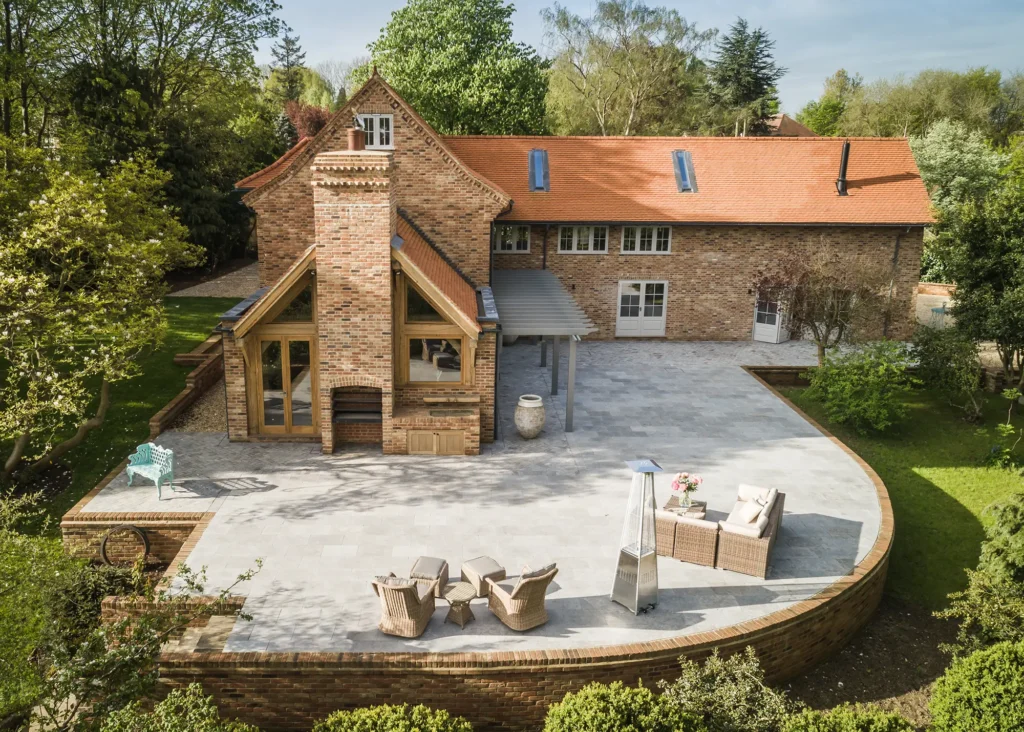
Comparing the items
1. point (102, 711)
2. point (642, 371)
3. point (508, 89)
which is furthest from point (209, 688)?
point (508, 89)

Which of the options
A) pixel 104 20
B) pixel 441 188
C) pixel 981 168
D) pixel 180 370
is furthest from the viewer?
pixel 981 168

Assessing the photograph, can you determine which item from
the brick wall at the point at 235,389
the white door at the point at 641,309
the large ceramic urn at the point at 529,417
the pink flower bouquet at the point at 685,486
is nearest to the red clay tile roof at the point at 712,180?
the white door at the point at 641,309

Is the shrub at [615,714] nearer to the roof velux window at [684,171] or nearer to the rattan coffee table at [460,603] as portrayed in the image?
the rattan coffee table at [460,603]

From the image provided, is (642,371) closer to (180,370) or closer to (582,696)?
(180,370)

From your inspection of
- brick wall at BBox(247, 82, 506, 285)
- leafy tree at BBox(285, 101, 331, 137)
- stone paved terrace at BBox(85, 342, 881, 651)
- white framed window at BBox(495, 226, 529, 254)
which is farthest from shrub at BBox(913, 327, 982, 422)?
leafy tree at BBox(285, 101, 331, 137)

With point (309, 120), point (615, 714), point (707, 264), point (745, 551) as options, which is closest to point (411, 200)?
point (707, 264)

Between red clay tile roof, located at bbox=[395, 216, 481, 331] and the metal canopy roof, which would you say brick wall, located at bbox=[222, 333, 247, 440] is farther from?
the metal canopy roof
